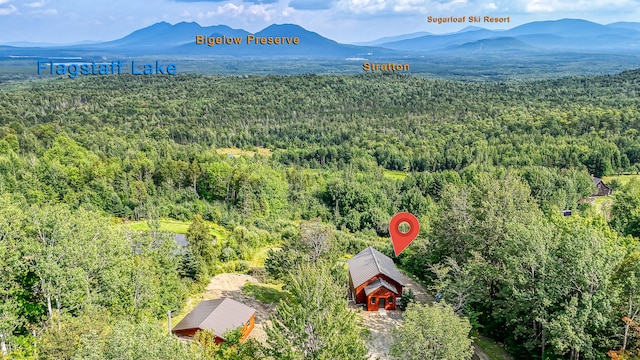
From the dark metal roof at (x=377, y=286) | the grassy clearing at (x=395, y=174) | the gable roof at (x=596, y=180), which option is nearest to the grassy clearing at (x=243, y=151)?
the grassy clearing at (x=395, y=174)

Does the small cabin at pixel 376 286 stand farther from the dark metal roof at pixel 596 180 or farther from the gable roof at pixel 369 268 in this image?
the dark metal roof at pixel 596 180

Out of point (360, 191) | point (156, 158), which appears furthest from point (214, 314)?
point (156, 158)

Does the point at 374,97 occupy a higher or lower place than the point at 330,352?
higher

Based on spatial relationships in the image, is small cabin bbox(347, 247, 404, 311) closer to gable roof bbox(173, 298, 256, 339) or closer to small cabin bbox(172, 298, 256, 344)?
small cabin bbox(172, 298, 256, 344)

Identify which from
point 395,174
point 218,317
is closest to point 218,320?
point 218,317

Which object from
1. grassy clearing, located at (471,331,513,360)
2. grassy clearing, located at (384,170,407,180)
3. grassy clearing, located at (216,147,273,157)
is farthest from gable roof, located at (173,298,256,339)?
grassy clearing, located at (216,147,273,157)

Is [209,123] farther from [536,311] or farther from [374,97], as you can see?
[536,311]
